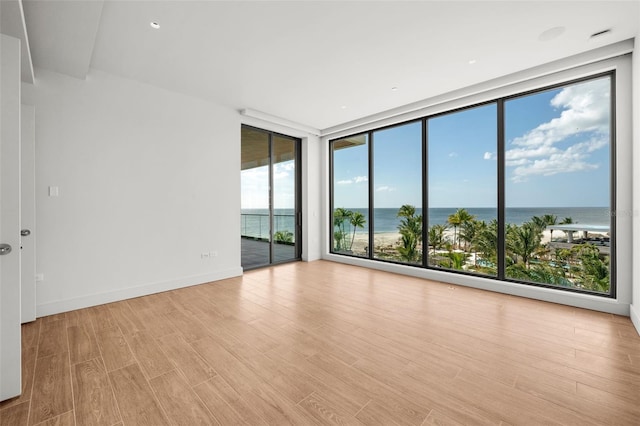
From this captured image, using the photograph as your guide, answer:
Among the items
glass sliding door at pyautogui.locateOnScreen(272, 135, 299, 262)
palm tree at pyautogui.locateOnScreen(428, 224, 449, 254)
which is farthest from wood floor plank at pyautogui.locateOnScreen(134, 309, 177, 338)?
palm tree at pyautogui.locateOnScreen(428, 224, 449, 254)

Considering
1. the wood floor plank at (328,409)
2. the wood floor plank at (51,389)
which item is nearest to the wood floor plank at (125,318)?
the wood floor plank at (51,389)

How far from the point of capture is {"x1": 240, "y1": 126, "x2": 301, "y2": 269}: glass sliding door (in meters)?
5.52

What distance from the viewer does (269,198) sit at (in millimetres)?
5734

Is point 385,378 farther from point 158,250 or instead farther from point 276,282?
point 158,250

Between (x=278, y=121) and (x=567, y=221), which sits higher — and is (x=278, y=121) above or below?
above

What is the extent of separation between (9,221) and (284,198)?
453cm

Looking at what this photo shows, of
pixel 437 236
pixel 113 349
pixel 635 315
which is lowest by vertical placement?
pixel 113 349

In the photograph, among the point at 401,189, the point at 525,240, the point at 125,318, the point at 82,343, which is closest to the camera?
the point at 82,343

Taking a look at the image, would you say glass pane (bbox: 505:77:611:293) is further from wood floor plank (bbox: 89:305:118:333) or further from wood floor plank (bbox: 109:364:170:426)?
wood floor plank (bbox: 89:305:118:333)

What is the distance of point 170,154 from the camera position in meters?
4.13

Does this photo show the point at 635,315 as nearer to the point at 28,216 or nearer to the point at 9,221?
the point at 9,221

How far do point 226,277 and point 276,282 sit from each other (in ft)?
3.20

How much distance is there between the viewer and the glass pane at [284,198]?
5.92m

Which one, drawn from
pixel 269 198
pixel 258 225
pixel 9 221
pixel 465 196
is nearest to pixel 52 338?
pixel 9 221
